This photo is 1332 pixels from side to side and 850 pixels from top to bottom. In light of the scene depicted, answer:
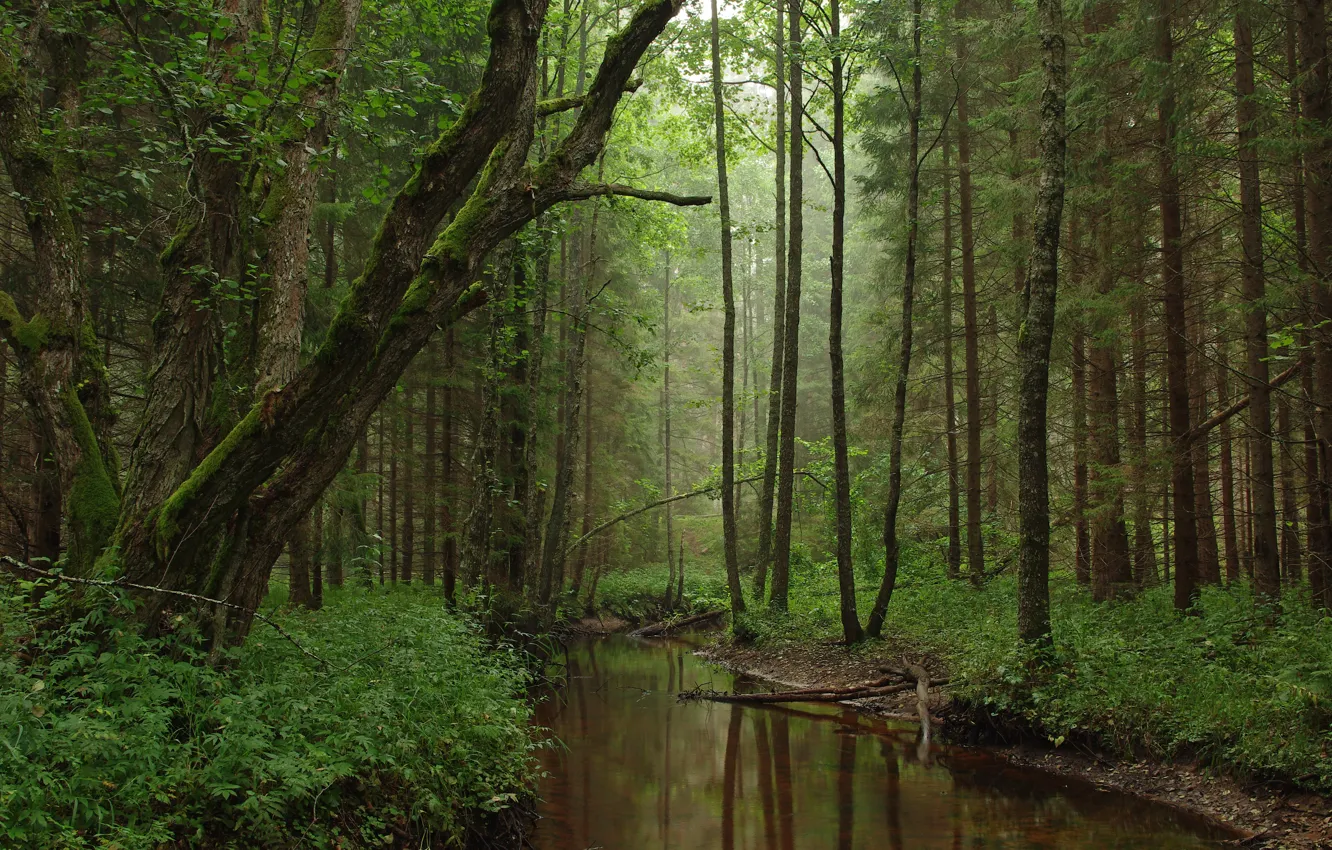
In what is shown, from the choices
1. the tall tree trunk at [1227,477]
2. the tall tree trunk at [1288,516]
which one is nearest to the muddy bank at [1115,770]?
the tall tree trunk at [1227,477]

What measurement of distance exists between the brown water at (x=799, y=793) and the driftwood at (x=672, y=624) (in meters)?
10.8

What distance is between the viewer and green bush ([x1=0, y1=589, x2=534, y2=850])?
3621 mm

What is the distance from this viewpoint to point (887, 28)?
49.3 feet

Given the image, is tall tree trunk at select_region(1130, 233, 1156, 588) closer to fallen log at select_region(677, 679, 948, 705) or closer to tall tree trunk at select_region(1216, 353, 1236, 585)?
tall tree trunk at select_region(1216, 353, 1236, 585)

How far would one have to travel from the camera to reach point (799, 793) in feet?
26.6

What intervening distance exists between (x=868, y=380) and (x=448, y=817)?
54.2 ft

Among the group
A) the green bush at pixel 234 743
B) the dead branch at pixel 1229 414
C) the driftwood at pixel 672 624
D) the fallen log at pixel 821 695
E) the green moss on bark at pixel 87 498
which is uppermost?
the dead branch at pixel 1229 414

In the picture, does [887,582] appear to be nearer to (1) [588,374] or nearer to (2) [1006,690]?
(2) [1006,690]

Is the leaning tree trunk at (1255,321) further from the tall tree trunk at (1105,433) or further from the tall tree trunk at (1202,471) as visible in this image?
the tall tree trunk at (1105,433)

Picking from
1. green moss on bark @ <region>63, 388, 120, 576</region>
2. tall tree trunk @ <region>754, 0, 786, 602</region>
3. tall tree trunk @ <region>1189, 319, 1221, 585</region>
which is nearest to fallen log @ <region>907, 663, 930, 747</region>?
tall tree trunk @ <region>1189, 319, 1221, 585</region>

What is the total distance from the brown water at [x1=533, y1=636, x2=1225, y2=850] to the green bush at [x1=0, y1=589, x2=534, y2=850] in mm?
1744

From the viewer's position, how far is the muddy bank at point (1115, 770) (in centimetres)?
619

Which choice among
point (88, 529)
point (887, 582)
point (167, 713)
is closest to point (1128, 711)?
point (887, 582)

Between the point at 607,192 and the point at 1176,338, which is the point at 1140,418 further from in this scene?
the point at 607,192
